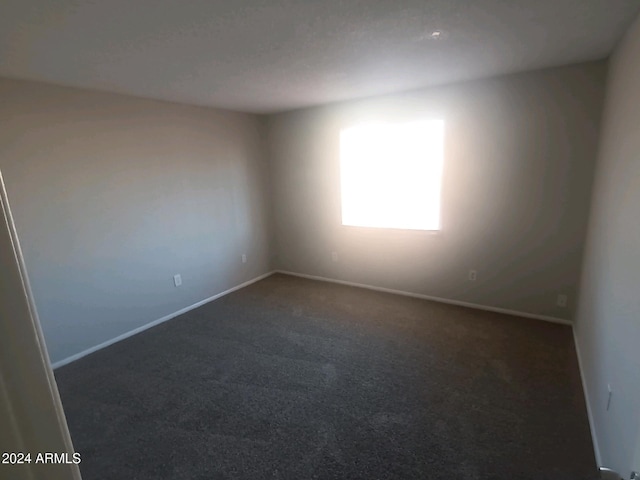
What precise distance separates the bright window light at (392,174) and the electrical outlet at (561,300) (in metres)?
1.30

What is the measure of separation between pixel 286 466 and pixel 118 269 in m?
2.46

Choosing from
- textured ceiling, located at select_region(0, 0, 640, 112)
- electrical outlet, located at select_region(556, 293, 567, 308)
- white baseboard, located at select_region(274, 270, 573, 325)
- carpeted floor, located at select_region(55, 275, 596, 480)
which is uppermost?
textured ceiling, located at select_region(0, 0, 640, 112)

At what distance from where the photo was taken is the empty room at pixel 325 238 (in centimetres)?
164

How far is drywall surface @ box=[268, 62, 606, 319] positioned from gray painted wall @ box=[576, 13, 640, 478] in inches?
14.2

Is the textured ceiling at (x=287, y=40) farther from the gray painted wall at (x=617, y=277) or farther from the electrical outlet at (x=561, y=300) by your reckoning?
the electrical outlet at (x=561, y=300)

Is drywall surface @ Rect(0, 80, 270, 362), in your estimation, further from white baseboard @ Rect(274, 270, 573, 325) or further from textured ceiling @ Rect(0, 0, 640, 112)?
white baseboard @ Rect(274, 270, 573, 325)

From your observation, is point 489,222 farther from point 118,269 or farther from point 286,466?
point 118,269

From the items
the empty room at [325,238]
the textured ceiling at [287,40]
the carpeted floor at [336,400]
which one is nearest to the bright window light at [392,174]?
the empty room at [325,238]

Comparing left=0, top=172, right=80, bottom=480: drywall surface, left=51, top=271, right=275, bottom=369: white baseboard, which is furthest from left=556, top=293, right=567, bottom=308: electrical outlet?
left=0, top=172, right=80, bottom=480: drywall surface

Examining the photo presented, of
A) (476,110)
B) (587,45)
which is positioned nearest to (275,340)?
(476,110)

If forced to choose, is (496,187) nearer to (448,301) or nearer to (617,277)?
(448,301)

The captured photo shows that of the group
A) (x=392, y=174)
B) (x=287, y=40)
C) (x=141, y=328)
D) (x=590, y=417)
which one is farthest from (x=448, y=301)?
(x=141, y=328)

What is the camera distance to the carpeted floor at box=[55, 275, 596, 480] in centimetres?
177

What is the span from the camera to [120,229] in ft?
10.2
